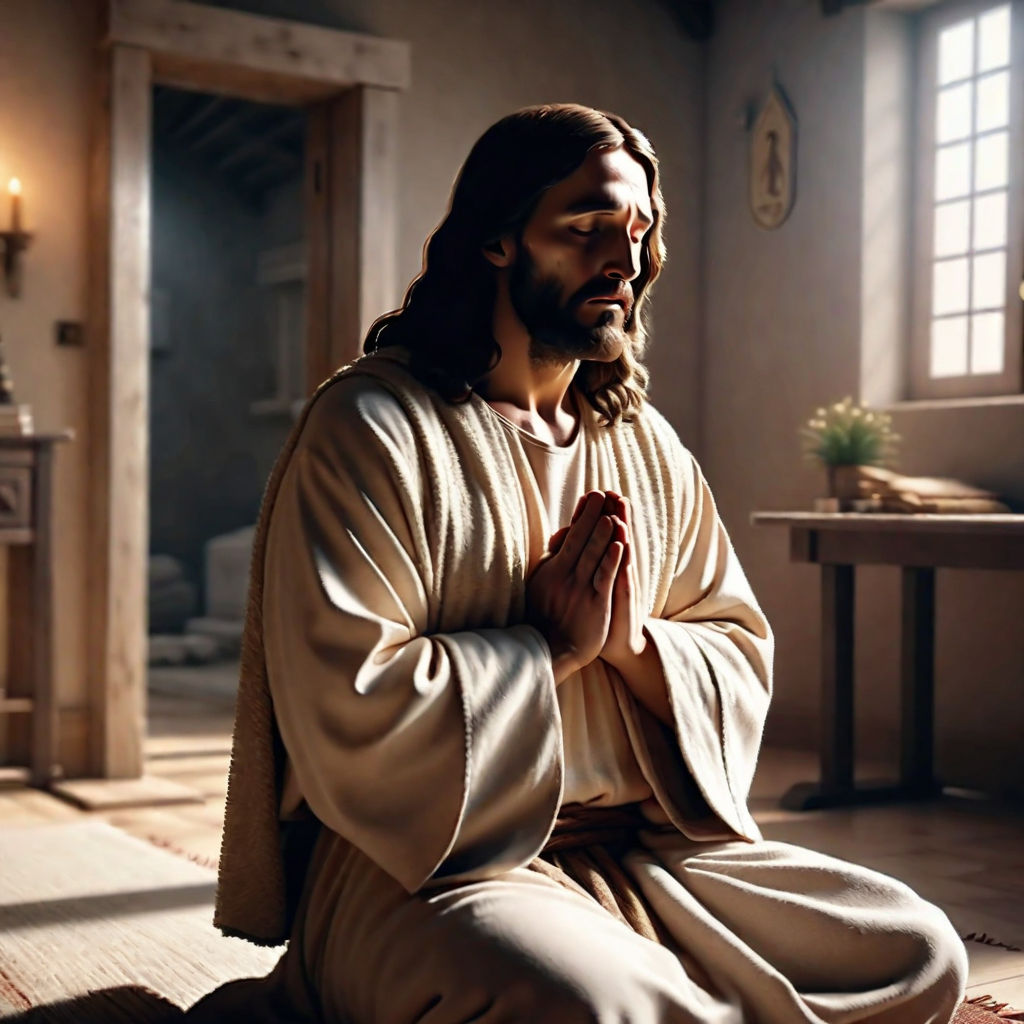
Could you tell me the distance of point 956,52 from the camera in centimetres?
501

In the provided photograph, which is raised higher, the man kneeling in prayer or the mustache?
the mustache

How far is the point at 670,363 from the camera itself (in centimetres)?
572

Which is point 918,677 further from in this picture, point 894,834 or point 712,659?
point 712,659

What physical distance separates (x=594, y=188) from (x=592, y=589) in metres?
0.47

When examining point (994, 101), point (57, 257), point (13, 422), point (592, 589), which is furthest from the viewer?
point (994, 101)

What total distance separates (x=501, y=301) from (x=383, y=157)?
3.31 meters

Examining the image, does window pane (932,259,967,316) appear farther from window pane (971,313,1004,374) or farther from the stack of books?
the stack of books

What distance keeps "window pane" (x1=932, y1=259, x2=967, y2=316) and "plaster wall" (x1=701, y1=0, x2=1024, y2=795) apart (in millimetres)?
123

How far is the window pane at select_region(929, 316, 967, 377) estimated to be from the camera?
16.3 feet

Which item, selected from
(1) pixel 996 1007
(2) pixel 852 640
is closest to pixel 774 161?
(2) pixel 852 640

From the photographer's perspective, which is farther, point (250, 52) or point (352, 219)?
point (352, 219)

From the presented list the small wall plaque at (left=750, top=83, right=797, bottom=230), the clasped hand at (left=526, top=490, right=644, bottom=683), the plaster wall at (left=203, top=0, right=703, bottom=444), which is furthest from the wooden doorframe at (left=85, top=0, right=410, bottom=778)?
the clasped hand at (left=526, top=490, right=644, bottom=683)

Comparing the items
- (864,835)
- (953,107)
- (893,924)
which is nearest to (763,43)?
(953,107)

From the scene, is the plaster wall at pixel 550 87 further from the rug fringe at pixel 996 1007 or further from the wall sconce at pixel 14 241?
the rug fringe at pixel 996 1007
